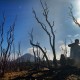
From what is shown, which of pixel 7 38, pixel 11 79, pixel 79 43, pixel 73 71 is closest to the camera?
pixel 11 79

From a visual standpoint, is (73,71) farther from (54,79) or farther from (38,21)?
(38,21)

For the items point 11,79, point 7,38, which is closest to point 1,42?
point 7,38

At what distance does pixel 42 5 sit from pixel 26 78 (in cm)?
2099

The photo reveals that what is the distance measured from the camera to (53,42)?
31.7 meters

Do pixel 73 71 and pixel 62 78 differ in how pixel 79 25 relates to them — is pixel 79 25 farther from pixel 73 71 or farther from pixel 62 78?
pixel 62 78

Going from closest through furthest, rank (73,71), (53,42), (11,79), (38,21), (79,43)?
(11,79)
(73,71)
(53,42)
(38,21)
(79,43)

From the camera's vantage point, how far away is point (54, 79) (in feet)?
58.2

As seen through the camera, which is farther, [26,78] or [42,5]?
[42,5]

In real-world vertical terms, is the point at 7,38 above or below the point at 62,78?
above

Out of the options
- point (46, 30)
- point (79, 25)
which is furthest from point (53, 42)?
point (79, 25)

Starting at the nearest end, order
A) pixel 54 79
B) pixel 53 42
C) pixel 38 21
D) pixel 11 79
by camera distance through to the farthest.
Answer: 1. pixel 54 79
2. pixel 11 79
3. pixel 53 42
4. pixel 38 21

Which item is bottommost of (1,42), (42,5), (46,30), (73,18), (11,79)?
(11,79)

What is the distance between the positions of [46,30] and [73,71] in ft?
45.8

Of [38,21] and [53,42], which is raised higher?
[38,21]
